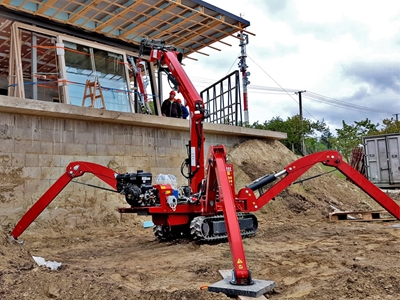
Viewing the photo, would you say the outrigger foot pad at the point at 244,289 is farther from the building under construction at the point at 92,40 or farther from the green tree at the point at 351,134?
the green tree at the point at 351,134

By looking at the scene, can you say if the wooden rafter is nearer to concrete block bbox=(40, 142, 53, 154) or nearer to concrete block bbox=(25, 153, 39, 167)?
concrete block bbox=(40, 142, 53, 154)

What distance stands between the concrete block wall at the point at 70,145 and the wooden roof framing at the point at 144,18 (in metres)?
3.33

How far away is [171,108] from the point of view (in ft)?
40.6

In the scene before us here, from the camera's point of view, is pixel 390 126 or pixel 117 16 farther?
pixel 390 126

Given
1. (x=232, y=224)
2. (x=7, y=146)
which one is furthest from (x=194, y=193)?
(x=7, y=146)

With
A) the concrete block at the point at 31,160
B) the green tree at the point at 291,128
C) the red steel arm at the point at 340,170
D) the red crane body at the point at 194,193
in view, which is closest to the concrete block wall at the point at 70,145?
the concrete block at the point at 31,160

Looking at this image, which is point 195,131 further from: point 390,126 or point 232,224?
point 390,126

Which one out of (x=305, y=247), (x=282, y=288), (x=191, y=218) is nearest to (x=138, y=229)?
(x=191, y=218)

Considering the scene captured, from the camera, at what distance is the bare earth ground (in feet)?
12.4

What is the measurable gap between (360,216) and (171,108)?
6.44 m

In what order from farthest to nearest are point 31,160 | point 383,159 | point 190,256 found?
point 383,159
point 31,160
point 190,256

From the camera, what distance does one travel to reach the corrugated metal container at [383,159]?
15500 mm

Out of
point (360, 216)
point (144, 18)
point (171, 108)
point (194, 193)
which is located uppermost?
point (144, 18)

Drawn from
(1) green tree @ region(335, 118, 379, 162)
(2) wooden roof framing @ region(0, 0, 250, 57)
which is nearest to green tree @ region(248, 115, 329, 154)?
(1) green tree @ region(335, 118, 379, 162)
